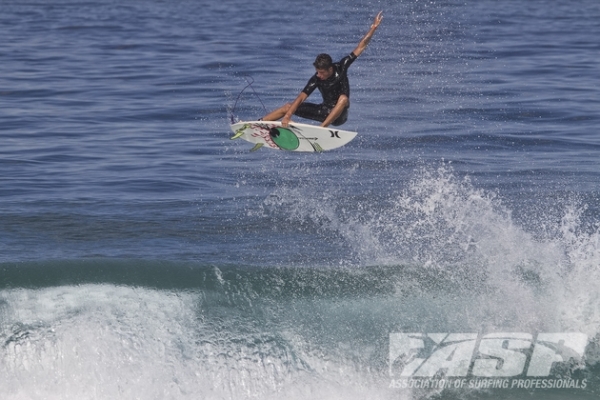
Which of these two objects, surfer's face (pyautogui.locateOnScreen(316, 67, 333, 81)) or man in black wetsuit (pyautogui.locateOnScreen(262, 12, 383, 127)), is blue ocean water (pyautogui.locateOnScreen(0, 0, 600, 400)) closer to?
man in black wetsuit (pyautogui.locateOnScreen(262, 12, 383, 127))

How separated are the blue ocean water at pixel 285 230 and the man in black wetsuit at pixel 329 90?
7.02ft

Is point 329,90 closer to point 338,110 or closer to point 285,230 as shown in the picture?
point 338,110

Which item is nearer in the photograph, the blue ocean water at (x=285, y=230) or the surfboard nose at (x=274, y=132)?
the blue ocean water at (x=285, y=230)

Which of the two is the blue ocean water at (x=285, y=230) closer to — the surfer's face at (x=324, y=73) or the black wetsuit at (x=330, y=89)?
the black wetsuit at (x=330, y=89)

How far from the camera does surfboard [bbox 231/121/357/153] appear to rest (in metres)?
13.4

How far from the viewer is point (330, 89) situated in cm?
1349

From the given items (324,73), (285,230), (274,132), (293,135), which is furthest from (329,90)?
(285,230)

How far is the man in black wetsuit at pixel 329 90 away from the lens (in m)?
13.2

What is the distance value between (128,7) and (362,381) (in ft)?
145

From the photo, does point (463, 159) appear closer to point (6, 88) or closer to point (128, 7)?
point (6, 88)

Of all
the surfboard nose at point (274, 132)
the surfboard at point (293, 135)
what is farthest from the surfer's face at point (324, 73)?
the surfboard nose at point (274, 132)

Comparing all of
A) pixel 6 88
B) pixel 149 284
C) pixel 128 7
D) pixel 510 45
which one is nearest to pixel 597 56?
pixel 510 45

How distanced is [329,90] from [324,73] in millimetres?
313

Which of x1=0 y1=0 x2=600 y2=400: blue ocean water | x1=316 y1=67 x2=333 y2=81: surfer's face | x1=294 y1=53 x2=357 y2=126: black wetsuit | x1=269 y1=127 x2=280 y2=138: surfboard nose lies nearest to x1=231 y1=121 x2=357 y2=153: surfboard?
x1=269 y1=127 x2=280 y2=138: surfboard nose
